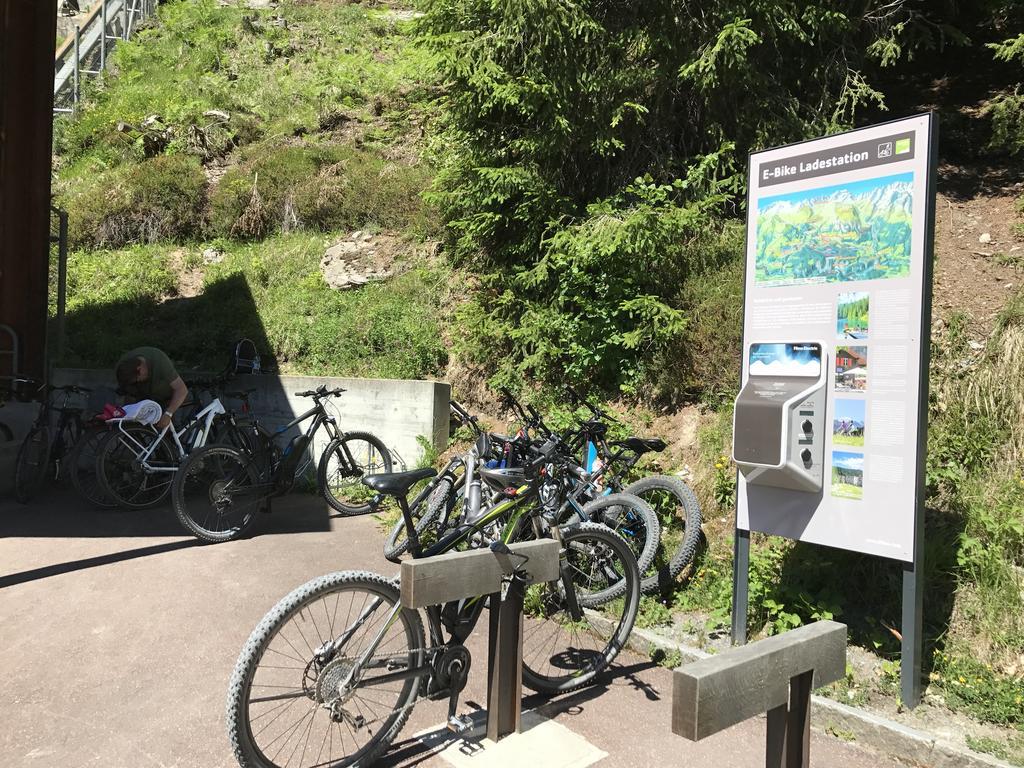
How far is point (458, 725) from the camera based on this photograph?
3.31m


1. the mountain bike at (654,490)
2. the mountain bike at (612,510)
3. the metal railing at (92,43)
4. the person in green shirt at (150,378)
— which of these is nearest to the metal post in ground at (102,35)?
the metal railing at (92,43)

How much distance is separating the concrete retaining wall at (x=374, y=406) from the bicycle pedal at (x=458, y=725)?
193 inches

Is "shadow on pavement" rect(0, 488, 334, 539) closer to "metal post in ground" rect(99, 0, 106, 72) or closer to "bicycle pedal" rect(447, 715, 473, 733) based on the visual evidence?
"bicycle pedal" rect(447, 715, 473, 733)

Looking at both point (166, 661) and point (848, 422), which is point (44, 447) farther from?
point (848, 422)

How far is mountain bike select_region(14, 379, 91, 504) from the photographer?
7.91 meters

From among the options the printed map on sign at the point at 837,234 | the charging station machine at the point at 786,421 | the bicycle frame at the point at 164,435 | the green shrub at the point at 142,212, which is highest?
the green shrub at the point at 142,212

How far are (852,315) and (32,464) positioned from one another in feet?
26.7

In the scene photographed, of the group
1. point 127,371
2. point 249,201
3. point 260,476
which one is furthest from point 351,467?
point 249,201

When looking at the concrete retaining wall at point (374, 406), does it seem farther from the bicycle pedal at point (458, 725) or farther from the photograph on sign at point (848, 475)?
the photograph on sign at point (848, 475)

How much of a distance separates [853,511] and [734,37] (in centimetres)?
526

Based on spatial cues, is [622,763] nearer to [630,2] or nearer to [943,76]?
[630,2]

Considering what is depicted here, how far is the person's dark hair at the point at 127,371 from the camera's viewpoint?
306 inches

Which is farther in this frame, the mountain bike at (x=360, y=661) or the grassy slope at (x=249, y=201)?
the grassy slope at (x=249, y=201)

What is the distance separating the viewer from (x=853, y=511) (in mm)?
3842
